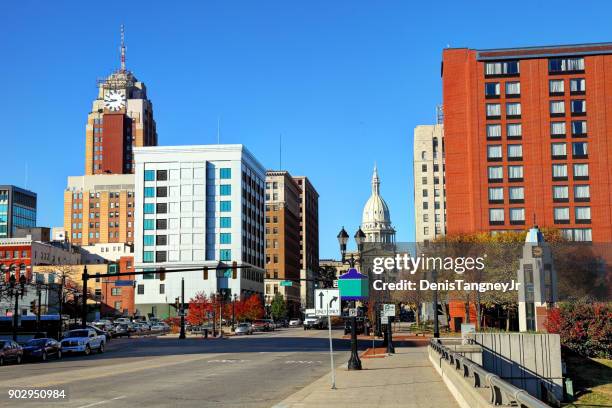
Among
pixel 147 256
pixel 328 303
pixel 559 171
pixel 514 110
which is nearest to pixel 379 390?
pixel 328 303

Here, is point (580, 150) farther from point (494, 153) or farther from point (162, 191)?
point (162, 191)

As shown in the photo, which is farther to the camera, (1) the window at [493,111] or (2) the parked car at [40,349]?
(1) the window at [493,111]

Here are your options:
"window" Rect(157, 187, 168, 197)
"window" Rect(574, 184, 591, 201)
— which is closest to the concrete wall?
"window" Rect(574, 184, 591, 201)

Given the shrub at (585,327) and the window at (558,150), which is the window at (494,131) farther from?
the shrub at (585,327)

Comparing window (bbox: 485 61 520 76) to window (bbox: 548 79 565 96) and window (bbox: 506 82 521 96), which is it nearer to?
window (bbox: 506 82 521 96)

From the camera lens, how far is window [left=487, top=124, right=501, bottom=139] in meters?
114

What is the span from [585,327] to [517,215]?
261 feet

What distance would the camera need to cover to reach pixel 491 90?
114688 mm

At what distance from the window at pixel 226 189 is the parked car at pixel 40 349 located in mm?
91866

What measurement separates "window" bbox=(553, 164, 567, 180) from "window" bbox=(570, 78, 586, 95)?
10.7 m

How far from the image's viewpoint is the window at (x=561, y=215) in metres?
111

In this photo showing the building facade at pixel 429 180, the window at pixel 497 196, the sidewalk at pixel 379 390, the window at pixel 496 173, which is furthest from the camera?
the building facade at pixel 429 180

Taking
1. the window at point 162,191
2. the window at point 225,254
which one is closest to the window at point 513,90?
the window at point 225,254

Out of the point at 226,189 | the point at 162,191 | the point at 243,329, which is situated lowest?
the point at 243,329
